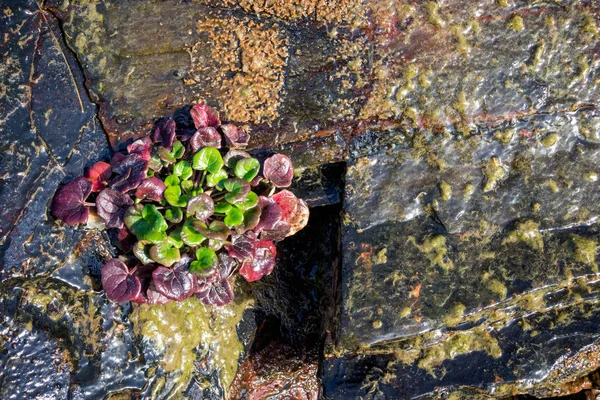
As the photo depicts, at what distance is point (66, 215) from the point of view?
10.9ft

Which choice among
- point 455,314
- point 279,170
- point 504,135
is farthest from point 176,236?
point 504,135

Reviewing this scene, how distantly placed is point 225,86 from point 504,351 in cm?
264

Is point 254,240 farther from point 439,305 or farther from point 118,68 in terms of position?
point 118,68

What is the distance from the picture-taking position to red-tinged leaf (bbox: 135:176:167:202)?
3.29 m

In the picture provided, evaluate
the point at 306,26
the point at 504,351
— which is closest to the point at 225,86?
the point at 306,26

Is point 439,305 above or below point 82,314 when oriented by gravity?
above

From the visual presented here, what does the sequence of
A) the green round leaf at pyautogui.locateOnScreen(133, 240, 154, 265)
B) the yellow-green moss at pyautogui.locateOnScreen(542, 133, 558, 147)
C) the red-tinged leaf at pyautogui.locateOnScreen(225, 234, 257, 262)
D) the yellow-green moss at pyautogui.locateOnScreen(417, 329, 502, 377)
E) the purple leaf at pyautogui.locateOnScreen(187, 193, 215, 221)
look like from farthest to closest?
the yellow-green moss at pyautogui.locateOnScreen(417, 329, 502, 377) < the yellow-green moss at pyautogui.locateOnScreen(542, 133, 558, 147) < the red-tinged leaf at pyautogui.locateOnScreen(225, 234, 257, 262) < the green round leaf at pyautogui.locateOnScreen(133, 240, 154, 265) < the purple leaf at pyautogui.locateOnScreen(187, 193, 215, 221)

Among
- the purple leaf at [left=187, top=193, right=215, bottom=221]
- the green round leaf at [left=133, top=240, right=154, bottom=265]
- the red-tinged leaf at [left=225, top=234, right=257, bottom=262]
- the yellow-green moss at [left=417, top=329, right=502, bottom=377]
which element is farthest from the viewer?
the yellow-green moss at [left=417, top=329, right=502, bottom=377]

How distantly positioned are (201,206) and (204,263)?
36 centimetres

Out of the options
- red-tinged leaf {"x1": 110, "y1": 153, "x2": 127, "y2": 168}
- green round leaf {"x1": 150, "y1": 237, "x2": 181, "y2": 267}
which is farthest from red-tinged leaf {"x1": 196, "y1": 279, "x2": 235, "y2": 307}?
red-tinged leaf {"x1": 110, "y1": 153, "x2": 127, "y2": 168}

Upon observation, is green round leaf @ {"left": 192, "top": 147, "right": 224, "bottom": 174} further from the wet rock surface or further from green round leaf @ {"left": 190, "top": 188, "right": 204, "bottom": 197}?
the wet rock surface

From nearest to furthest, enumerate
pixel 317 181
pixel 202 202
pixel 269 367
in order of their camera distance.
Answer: pixel 202 202 < pixel 317 181 < pixel 269 367

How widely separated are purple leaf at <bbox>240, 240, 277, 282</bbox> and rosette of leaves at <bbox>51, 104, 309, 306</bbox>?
83 millimetres

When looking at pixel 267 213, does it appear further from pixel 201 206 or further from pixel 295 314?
pixel 295 314
